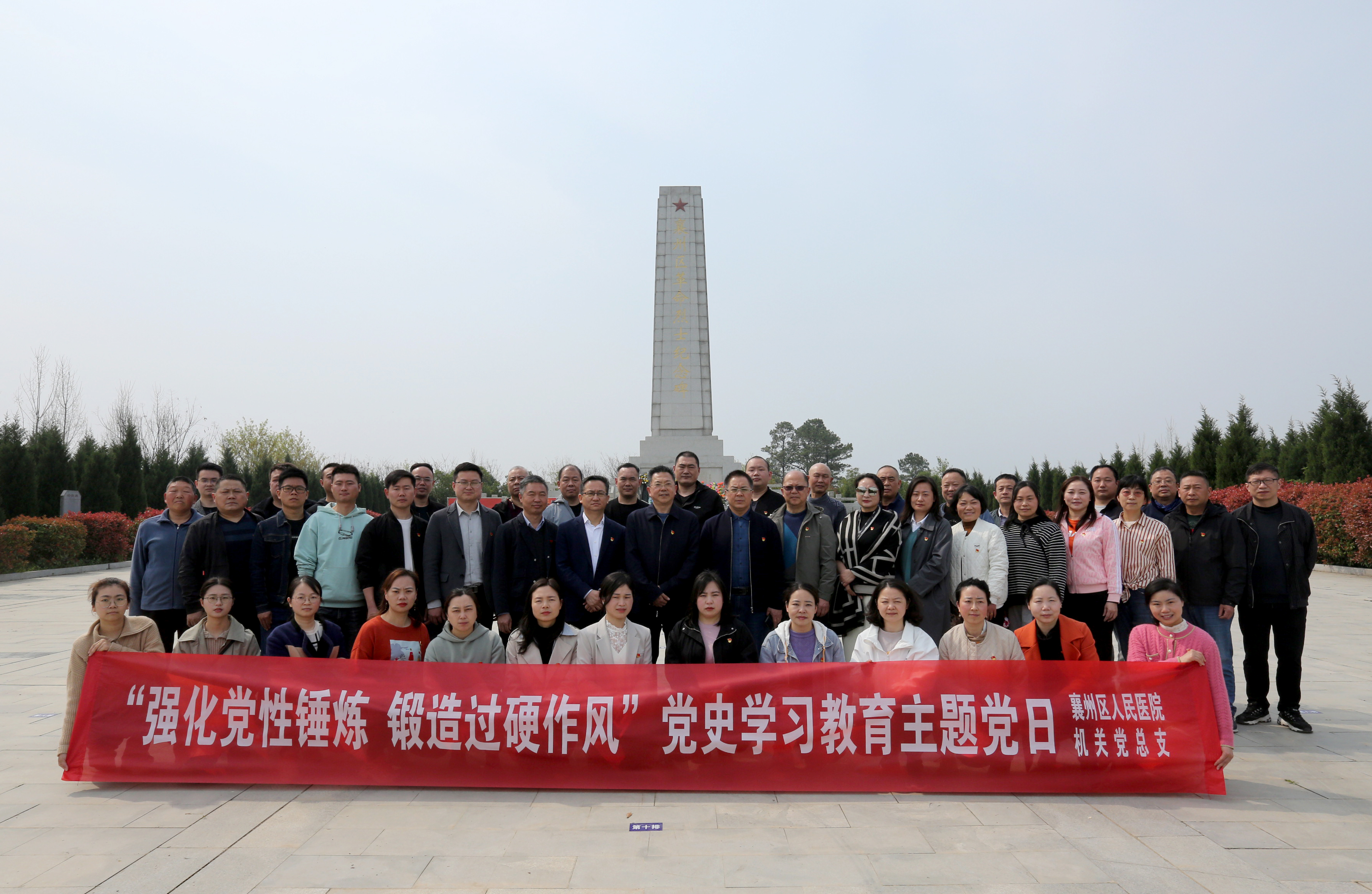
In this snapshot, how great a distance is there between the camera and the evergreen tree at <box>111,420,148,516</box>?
1866cm

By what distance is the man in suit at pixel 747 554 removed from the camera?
4840 millimetres

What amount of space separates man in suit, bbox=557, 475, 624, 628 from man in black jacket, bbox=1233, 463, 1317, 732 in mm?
3736

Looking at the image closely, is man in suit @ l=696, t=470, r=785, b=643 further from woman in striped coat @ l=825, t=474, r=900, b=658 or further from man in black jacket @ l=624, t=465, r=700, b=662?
woman in striped coat @ l=825, t=474, r=900, b=658

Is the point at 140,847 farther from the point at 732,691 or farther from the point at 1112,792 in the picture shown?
the point at 1112,792

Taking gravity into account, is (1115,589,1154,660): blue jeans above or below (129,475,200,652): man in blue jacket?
below

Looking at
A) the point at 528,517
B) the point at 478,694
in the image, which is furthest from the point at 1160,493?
the point at 478,694

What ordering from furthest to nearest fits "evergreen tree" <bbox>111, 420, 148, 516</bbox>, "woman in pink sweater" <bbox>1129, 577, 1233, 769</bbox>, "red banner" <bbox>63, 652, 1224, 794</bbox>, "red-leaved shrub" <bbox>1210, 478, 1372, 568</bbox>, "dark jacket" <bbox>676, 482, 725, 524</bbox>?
"evergreen tree" <bbox>111, 420, 148, 516</bbox>, "red-leaved shrub" <bbox>1210, 478, 1372, 568</bbox>, "dark jacket" <bbox>676, 482, 725, 524</bbox>, "woman in pink sweater" <bbox>1129, 577, 1233, 769</bbox>, "red banner" <bbox>63, 652, 1224, 794</bbox>

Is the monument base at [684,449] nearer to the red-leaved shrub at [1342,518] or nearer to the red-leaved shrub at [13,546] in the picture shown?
the red-leaved shrub at [1342,518]

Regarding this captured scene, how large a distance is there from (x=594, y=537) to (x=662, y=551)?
45cm

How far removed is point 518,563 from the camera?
4762 mm

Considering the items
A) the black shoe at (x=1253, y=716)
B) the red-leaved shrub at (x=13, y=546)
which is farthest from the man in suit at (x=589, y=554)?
the red-leaved shrub at (x=13, y=546)

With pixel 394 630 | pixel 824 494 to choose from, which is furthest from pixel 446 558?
pixel 824 494

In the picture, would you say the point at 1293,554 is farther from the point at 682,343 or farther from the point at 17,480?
the point at 17,480

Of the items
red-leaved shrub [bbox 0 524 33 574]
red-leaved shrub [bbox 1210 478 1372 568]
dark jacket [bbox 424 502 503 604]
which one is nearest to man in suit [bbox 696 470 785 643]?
dark jacket [bbox 424 502 503 604]
